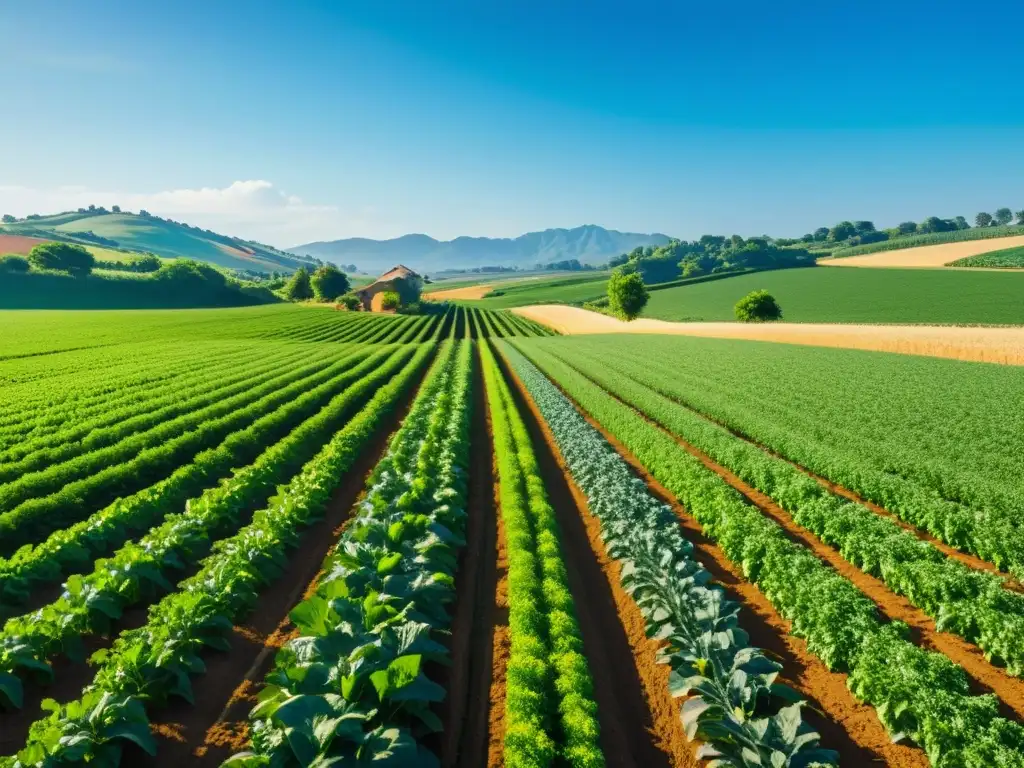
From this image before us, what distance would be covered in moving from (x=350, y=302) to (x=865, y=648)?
110 meters

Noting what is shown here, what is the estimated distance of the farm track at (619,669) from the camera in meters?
6.84

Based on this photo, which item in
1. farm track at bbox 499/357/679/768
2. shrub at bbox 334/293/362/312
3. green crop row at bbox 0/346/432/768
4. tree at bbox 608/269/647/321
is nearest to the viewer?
green crop row at bbox 0/346/432/768

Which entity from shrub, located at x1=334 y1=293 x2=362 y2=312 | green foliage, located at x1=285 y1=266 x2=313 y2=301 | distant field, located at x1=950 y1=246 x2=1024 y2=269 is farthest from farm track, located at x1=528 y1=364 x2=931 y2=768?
green foliage, located at x1=285 y1=266 x2=313 y2=301

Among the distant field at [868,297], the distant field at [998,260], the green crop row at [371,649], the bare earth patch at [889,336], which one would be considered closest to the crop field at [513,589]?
the green crop row at [371,649]

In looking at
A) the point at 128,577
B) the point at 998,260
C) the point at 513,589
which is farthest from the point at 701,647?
the point at 998,260

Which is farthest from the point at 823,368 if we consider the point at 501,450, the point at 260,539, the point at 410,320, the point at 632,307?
the point at 410,320

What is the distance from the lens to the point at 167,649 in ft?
24.3

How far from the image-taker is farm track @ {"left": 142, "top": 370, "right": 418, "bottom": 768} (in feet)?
22.1

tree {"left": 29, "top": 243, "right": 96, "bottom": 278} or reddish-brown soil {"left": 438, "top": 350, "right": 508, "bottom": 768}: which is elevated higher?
tree {"left": 29, "top": 243, "right": 96, "bottom": 278}

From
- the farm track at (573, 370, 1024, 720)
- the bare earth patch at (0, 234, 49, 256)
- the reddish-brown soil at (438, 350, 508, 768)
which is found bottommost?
the farm track at (573, 370, 1024, 720)

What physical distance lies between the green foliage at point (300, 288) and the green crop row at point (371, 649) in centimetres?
13061

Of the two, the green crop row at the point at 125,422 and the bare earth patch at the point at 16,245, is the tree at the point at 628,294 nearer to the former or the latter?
the green crop row at the point at 125,422

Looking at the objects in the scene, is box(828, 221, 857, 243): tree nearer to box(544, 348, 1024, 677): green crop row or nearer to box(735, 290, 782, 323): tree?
box(735, 290, 782, 323): tree

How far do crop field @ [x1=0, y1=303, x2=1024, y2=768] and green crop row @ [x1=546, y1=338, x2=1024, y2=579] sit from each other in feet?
0.42
